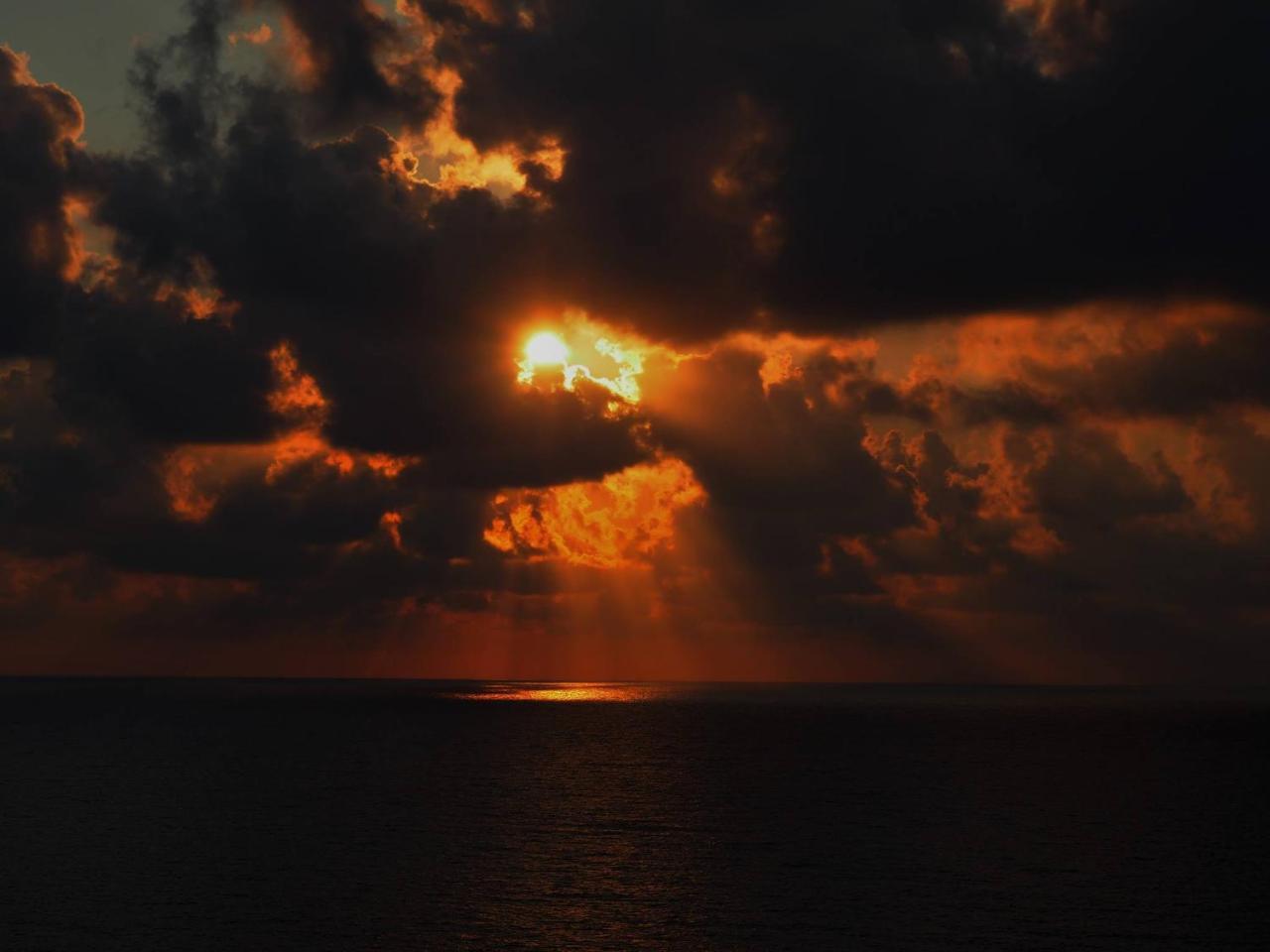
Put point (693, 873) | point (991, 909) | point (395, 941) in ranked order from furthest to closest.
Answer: point (693, 873)
point (991, 909)
point (395, 941)

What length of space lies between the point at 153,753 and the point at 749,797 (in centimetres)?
8563

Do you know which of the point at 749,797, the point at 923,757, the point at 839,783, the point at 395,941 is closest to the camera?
the point at 395,941

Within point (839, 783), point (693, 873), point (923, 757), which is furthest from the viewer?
point (923, 757)

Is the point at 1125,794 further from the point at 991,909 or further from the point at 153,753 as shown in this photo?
the point at 153,753

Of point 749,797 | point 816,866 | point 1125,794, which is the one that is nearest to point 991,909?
point 816,866

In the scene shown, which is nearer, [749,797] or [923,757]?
[749,797]

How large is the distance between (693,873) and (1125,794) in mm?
59622

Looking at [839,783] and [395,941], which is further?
[839,783]

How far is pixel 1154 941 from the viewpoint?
60.1 m

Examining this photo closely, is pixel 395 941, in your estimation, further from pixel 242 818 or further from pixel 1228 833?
pixel 1228 833

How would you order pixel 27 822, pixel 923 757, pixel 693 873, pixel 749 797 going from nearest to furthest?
1. pixel 693 873
2. pixel 27 822
3. pixel 749 797
4. pixel 923 757

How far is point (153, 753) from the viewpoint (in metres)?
167

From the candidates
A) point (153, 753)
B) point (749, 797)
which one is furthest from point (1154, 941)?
point (153, 753)

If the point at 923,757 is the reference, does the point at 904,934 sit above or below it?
below
